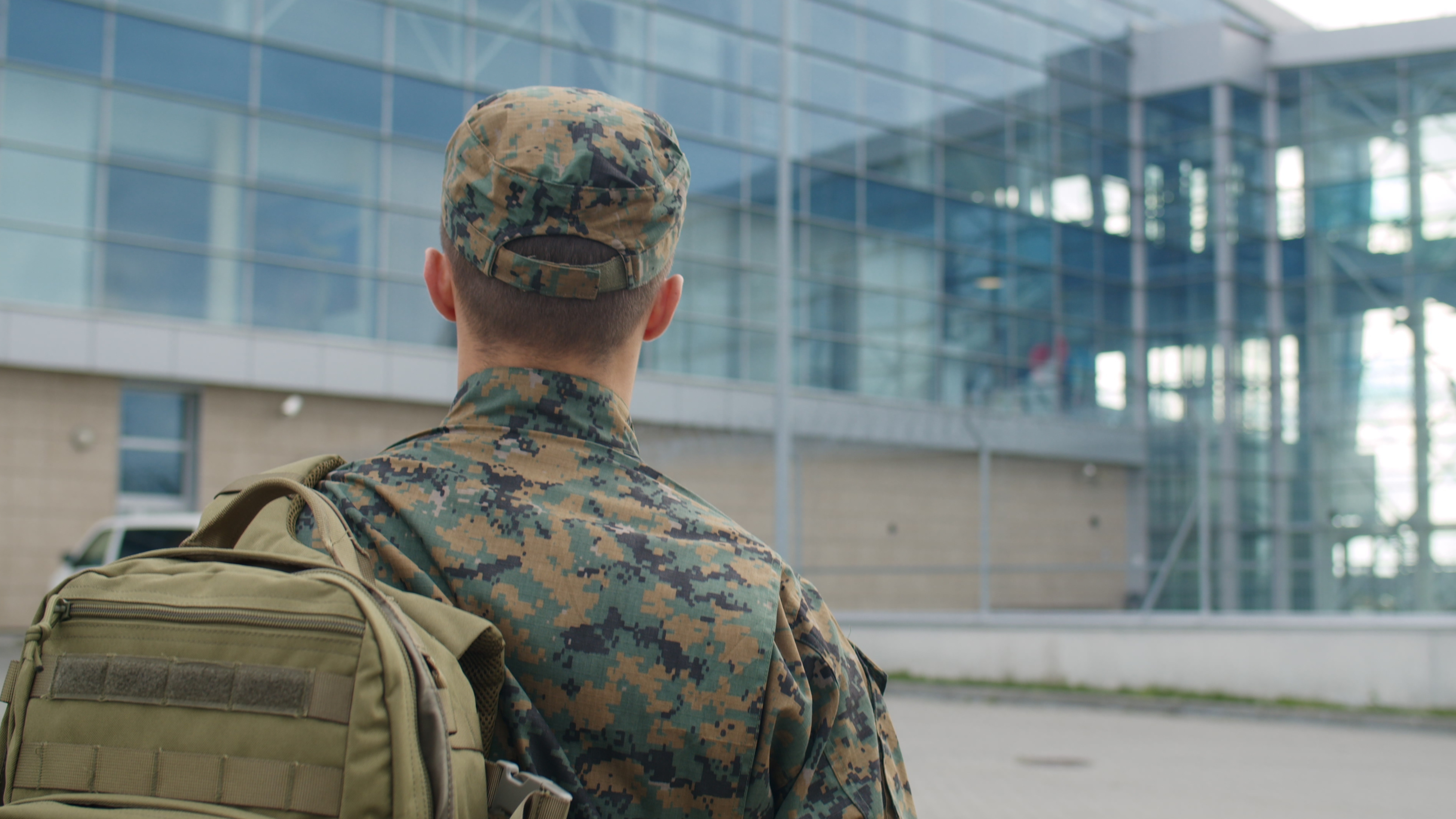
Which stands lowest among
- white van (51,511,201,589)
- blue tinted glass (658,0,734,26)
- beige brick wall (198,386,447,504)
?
white van (51,511,201,589)

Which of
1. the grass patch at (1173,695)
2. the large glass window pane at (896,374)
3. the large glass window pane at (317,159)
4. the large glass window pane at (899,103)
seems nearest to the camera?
the grass patch at (1173,695)

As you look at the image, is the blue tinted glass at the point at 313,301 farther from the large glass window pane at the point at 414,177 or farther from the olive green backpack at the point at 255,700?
the olive green backpack at the point at 255,700

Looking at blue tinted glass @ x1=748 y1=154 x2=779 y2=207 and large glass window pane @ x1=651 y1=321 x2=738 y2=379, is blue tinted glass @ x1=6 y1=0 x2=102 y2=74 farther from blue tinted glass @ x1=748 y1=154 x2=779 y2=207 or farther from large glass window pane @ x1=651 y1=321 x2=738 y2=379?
blue tinted glass @ x1=748 y1=154 x2=779 y2=207

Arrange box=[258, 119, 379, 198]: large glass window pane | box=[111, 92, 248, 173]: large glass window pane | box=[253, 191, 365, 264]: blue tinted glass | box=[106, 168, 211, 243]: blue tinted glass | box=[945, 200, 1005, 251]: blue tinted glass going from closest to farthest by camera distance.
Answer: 1. box=[106, 168, 211, 243]: blue tinted glass
2. box=[111, 92, 248, 173]: large glass window pane
3. box=[253, 191, 365, 264]: blue tinted glass
4. box=[258, 119, 379, 198]: large glass window pane
5. box=[945, 200, 1005, 251]: blue tinted glass

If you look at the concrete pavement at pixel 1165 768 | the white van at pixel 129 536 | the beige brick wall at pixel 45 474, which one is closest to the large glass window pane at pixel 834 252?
the beige brick wall at pixel 45 474

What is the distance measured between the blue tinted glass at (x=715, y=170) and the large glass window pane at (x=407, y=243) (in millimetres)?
5258

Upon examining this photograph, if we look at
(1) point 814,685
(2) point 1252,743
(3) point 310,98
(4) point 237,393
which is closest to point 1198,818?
(2) point 1252,743

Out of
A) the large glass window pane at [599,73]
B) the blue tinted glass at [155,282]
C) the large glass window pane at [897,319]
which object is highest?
the large glass window pane at [599,73]

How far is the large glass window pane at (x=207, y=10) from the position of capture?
1930 centimetres

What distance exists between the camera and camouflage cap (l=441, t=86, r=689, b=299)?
134 cm

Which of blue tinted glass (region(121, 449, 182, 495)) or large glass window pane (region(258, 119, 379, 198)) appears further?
large glass window pane (region(258, 119, 379, 198))

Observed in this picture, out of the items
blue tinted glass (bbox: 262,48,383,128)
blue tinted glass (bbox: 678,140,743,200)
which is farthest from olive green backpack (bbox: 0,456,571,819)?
blue tinted glass (bbox: 678,140,743,200)

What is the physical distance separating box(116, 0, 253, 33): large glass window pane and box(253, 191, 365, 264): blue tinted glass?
2454 mm

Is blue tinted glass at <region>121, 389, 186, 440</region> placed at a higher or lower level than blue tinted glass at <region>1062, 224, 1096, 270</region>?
lower
